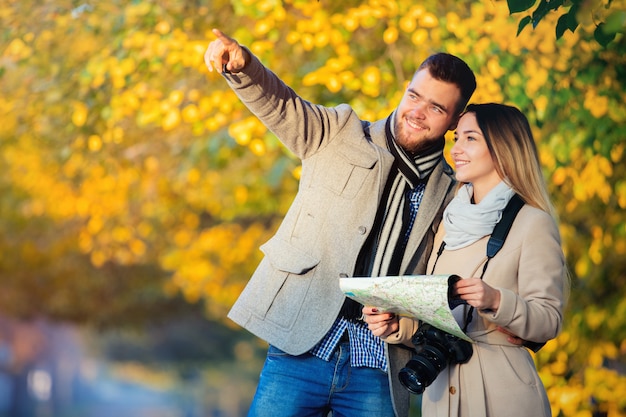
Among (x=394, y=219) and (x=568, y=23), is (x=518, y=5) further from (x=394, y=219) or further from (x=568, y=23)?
(x=394, y=219)

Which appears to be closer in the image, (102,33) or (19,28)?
(19,28)

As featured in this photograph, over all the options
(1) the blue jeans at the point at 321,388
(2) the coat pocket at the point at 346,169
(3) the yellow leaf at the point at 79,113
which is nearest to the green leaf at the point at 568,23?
(2) the coat pocket at the point at 346,169

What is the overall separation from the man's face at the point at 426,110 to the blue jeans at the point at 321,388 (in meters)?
0.81

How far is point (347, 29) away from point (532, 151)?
399 cm

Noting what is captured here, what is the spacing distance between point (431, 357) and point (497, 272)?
35 centimetres

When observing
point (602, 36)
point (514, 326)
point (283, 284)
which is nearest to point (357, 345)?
point (283, 284)

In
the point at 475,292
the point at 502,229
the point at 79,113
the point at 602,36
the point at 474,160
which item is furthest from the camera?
the point at 79,113

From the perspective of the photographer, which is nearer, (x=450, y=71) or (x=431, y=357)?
(x=431, y=357)

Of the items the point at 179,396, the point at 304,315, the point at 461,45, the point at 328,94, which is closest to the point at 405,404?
the point at 304,315

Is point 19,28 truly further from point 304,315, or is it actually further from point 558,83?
point 304,315

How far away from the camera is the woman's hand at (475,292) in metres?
2.94

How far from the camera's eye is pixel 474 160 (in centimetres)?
342

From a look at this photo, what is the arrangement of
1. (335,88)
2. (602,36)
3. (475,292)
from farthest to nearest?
(335,88) < (602,36) < (475,292)

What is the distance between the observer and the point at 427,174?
12.2 feet
